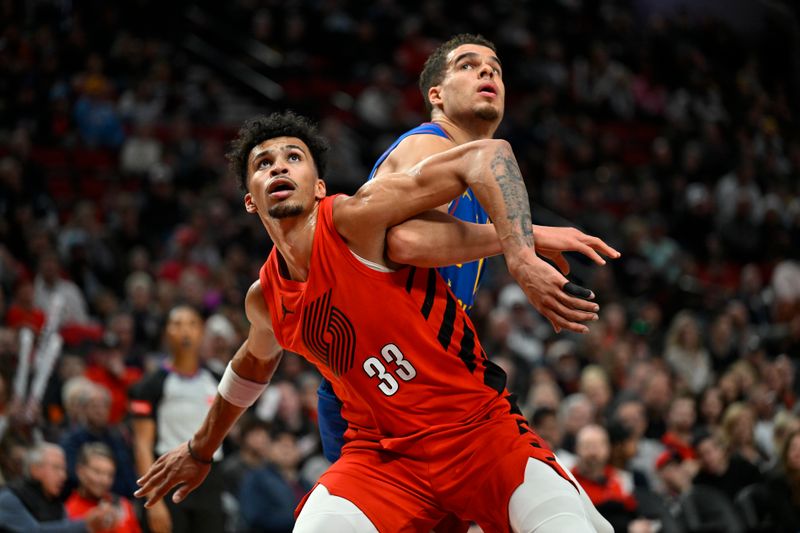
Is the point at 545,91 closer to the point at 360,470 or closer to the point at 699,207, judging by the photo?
the point at 699,207

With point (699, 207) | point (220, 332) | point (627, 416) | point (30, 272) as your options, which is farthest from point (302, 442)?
point (699, 207)

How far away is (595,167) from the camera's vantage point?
15.9 meters

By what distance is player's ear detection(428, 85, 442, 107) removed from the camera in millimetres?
4570

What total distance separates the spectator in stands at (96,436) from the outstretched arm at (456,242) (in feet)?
14.7

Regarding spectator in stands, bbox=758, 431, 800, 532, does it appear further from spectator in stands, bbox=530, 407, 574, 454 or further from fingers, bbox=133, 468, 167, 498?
fingers, bbox=133, 468, 167, 498

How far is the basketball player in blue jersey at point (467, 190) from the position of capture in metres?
3.73

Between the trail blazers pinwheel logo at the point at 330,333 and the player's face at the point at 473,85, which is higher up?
the player's face at the point at 473,85

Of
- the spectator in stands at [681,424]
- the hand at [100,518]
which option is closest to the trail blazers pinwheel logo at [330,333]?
the hand at [100,518]

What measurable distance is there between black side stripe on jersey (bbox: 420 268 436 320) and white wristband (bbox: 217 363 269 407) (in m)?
1.09

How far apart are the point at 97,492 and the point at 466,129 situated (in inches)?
149

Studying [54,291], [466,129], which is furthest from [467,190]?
[54,291]

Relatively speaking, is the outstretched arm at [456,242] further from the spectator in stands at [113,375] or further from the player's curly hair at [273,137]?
the spectator in stands at [113,375]

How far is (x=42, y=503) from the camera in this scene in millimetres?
6859

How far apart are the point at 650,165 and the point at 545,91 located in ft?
6.09
